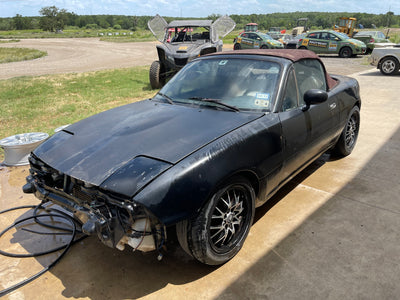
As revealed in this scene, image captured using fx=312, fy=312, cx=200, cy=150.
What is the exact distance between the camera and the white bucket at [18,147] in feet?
14.4

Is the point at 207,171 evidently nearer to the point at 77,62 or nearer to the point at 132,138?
the point at 132,138

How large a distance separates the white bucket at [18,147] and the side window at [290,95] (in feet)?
11.6

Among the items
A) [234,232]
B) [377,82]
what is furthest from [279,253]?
[377,82]

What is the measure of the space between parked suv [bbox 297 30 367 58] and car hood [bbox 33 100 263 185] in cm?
1826

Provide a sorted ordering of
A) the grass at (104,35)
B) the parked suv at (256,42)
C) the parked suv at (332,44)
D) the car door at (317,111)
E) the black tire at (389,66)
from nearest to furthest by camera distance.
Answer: the car door at (317,111)
the black tire at (389,66)
the parked suv at (332,44)
the parked suv at (256,42)
the grass at (104,35)

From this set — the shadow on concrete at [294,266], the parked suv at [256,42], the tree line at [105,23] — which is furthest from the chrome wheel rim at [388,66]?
the tree line at [105,23]

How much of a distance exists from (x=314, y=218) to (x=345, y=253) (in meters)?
0.55

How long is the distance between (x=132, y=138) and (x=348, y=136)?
3391 millimetres

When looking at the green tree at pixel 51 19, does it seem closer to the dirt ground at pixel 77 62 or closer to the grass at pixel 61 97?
the dirt ground at pixel 77 62

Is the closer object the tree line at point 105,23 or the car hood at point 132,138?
the car hood at point 132,138

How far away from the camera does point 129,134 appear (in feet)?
8.70

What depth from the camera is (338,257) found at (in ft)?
8.53

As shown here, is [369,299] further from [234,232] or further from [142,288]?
[142,288]

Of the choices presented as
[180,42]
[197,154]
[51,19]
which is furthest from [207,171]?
[51,19]
